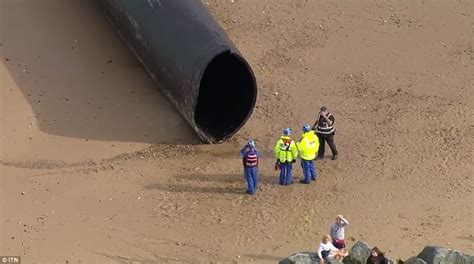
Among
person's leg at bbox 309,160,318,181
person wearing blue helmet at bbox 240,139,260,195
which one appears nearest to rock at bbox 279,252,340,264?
person wearing blue helmet at bbox 240,139,260,195

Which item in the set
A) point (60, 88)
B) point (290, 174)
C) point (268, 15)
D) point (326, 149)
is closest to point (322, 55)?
point (268, 15)

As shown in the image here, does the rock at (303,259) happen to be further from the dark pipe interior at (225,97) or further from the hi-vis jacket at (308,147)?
the dark pipe interior at (225,97)

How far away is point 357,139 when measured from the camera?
1819 cm

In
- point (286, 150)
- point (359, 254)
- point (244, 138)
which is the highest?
point (286, 150)

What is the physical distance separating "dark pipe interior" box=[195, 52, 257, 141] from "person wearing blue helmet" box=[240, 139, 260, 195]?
6.86 ft

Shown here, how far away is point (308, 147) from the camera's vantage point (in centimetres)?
Result: 1647

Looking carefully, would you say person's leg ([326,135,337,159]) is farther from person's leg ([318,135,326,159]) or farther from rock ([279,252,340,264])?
rock ([279,252,340,264])

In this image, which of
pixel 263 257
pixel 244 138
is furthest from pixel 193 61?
pixel 263 257

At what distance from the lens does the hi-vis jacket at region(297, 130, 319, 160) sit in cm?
1647

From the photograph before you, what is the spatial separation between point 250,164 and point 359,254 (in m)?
3.21

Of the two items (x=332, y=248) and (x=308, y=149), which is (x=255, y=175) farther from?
(x=332, y=248)

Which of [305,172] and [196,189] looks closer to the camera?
[305,172]

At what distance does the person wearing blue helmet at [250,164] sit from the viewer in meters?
16.2

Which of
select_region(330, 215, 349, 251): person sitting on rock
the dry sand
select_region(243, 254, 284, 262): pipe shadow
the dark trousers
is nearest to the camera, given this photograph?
select_region(330, 215, 349, 251): person sitting on rock
